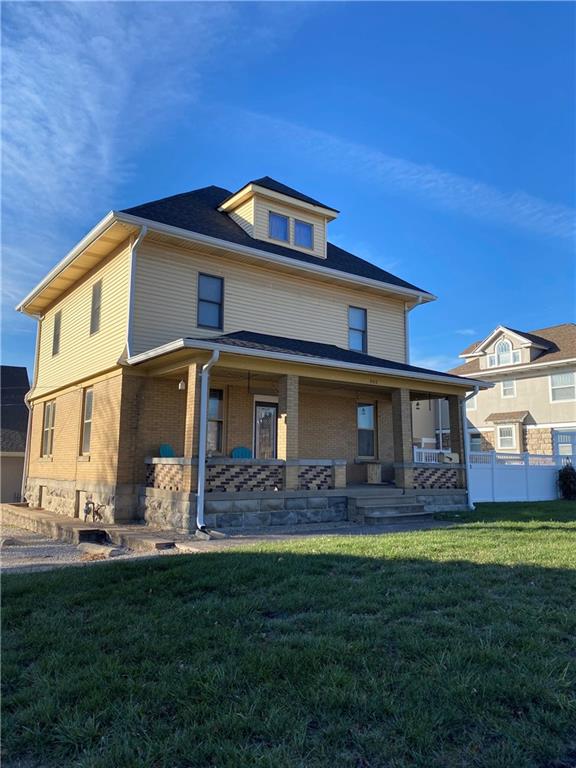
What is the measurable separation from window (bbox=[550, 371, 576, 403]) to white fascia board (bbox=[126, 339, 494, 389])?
46.2 feet

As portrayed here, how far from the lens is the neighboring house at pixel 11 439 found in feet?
76.3

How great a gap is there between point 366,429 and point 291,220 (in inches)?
256

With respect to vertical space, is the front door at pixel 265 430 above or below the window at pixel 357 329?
below

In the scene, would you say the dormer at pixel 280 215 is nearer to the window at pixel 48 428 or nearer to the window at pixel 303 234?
the window at pixel 303 234

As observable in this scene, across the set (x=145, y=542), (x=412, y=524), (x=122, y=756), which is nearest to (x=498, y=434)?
(x=412, y=524)

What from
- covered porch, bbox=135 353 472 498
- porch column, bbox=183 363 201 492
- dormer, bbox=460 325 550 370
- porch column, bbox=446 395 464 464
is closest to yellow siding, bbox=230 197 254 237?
covered porch, bbox=135 353 472 498

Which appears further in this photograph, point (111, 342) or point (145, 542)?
point (111, 342)

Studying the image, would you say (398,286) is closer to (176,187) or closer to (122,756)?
(176,187)

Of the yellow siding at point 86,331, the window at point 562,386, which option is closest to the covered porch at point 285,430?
the yellow siding at point 86,331

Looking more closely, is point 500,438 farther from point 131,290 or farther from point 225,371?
point 131,290

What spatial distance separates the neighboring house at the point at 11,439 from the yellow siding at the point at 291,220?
15555 millimetres

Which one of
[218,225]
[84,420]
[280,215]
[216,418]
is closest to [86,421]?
[84,420]

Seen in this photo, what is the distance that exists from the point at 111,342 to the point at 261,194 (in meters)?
5.82

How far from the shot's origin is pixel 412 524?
1139 cm
